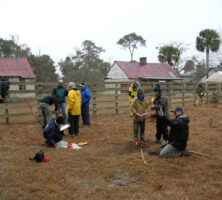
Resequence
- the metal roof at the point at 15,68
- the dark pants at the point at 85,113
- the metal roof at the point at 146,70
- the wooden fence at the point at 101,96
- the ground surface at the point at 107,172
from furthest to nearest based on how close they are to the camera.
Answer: the metal roof at the point at 146,70
the metal roof at the point at 15,68
the wooden fence at the point at 101,96
the dark pants at the point at 85,113
the ground surface at the point at 107,172

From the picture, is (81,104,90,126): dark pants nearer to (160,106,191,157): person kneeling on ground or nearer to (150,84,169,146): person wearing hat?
(150,84,169,146): person wearing hat

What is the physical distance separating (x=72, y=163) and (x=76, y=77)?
1093 inches

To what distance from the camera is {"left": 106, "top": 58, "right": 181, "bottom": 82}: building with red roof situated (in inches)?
1164

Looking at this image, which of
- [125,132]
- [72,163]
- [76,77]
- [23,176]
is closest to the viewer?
[23,176]

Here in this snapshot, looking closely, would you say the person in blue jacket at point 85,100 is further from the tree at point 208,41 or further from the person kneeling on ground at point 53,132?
the tree at point 208,41

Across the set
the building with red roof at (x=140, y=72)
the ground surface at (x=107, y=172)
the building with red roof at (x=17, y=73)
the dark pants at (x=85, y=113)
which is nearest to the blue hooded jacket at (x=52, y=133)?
the ground surface at (x=107, y=172)

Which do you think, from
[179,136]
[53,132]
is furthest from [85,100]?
[179,136]

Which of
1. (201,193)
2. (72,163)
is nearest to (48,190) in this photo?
(72,163)

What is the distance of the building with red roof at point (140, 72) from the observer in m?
29.6

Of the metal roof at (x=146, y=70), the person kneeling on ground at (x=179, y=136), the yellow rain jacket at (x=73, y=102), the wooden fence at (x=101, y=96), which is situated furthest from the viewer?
the metal roof at (x=146, y=70)

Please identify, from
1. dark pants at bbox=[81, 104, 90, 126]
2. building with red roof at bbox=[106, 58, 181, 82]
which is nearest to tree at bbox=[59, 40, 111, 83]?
building with red roof at bbox=[106, 58, 181, 82]

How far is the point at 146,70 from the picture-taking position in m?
30.9

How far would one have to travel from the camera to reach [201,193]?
3.49 metres

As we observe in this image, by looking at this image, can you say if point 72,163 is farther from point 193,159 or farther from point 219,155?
point 219,155
